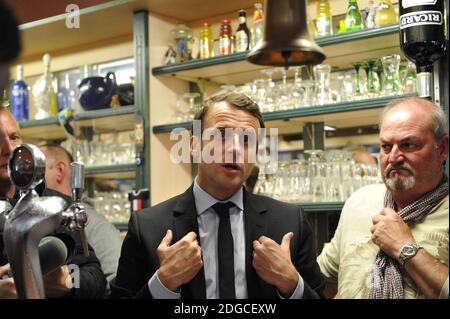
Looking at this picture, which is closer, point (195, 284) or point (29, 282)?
point (29, 282)

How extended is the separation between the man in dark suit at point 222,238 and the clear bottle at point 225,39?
51 centimetres

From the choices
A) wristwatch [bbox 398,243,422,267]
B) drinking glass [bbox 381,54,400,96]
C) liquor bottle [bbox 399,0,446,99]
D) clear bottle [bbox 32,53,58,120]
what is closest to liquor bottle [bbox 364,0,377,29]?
drinking glass [bbox 381,54,400,96]

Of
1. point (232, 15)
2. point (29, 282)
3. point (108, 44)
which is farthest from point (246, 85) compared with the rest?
point (29, 282)

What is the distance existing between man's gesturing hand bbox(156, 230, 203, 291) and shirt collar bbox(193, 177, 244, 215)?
0.39ft

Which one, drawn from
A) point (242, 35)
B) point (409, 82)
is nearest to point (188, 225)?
point (242, 35)

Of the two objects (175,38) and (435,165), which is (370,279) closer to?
(435,165)

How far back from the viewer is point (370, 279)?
1.38m

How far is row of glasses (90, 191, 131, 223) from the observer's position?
8.43ft

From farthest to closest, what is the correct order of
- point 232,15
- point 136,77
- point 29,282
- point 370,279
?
point 136,77, point 232,15, point 370,279, point 29,282

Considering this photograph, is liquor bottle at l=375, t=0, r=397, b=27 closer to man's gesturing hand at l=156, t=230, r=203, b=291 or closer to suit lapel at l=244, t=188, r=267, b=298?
suit lapel at l=244, t=188, r=267, b=298

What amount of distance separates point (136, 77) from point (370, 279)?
1824 millimetres

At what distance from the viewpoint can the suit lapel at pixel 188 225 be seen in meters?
1.27

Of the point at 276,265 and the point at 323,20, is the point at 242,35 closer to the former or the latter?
the point at 323,20

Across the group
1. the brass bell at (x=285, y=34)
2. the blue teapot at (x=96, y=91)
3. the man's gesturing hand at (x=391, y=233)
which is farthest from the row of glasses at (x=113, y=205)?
the brass bell at (x=285, y=34)
